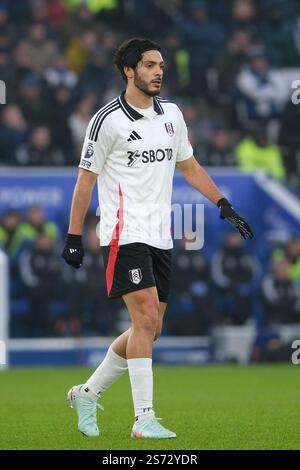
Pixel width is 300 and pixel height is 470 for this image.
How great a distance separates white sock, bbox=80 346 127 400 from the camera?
8.00 meters

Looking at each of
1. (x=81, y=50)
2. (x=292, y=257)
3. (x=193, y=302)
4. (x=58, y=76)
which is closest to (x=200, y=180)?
(x=193, y=302)

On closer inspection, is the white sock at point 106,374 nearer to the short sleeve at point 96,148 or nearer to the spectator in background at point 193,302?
the short sleeve at point 96,148

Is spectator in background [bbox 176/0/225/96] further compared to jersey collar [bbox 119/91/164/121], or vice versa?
spectator in background [bbox 176/0/225/96]

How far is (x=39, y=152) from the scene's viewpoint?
57.4 ft

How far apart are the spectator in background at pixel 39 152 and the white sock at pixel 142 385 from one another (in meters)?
10.0

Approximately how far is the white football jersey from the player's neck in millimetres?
46

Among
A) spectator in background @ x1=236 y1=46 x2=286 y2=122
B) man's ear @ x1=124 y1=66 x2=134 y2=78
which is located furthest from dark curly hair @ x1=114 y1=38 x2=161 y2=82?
spectator in background @ x1=236 y1=46 x2=286 y2=122

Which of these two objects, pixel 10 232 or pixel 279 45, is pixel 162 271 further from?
pixel 279 45

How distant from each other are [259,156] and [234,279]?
2.38 meters

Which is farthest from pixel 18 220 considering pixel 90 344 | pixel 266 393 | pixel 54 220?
pixel 266 393

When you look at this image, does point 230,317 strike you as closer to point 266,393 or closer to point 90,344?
point 90,344

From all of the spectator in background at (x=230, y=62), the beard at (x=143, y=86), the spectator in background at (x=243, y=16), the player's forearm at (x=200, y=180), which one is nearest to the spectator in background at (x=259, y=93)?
the spectator in background at (x=230, y=62)

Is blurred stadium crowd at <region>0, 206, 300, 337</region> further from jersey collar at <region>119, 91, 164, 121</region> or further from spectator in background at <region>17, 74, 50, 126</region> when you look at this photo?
jersey collar at <region>119, 91, 164, 121</region>

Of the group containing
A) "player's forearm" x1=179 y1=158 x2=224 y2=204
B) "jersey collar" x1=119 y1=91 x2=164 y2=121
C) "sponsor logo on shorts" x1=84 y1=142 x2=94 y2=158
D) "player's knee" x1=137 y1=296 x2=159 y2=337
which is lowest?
"player's knee" x1=137 y1=296 x2=159 y2=337
